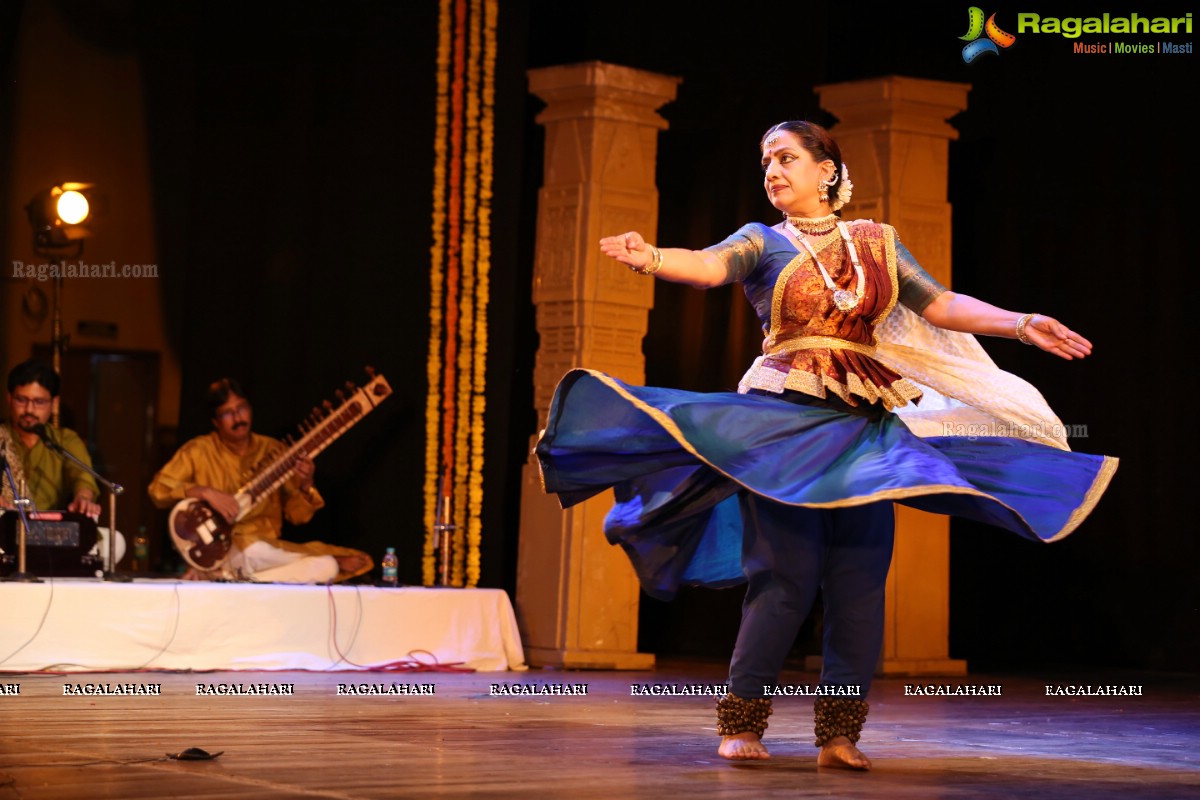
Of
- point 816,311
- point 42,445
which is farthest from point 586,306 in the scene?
point 816,311

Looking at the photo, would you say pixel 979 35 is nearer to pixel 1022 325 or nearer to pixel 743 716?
pixel 1022 325

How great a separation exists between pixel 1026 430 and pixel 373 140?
486 centimetres

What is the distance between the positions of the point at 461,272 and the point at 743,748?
465 centimetres

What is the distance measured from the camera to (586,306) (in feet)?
23.6

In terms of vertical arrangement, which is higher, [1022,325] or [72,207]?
[72,207]

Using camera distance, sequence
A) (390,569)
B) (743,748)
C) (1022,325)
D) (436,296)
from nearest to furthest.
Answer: (743,748)
(1022,325)
(390,569)
(436,296)

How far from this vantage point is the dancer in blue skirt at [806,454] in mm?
3305

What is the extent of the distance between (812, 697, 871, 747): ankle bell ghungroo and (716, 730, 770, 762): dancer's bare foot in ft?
0.41

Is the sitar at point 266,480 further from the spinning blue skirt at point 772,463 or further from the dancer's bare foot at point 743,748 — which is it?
the dancer's bare foot at point 743,748

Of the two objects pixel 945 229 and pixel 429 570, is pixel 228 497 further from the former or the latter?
pixel 945 229

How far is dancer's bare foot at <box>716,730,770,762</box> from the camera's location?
339 cm

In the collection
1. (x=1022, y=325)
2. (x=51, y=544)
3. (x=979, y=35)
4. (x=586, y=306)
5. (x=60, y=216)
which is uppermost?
(x=979, y=35)

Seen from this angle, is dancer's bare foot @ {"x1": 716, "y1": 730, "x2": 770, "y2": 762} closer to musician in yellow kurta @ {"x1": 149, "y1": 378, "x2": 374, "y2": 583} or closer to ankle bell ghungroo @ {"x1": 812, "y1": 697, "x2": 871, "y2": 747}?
ankle bell ghungroo @ {"x1": 812, "y1": 697, "x2": 871, "y2": 747}

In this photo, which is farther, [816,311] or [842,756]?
[816,311]
